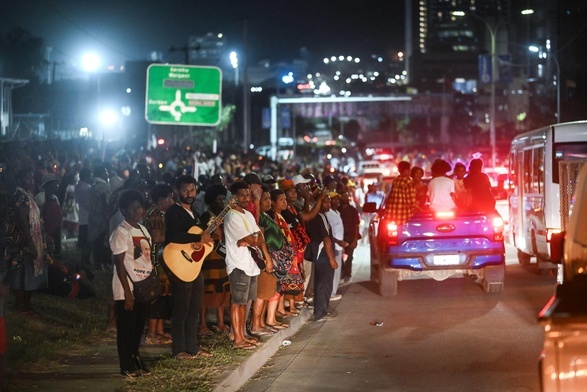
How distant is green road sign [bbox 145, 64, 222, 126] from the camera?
2002 cm

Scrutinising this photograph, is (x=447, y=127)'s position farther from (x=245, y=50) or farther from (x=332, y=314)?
(x=332, y=314)

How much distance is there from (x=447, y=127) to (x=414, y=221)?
4675 inches

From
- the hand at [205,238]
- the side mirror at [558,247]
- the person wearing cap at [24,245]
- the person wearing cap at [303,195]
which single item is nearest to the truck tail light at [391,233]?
the person wearing cap at [303,195]

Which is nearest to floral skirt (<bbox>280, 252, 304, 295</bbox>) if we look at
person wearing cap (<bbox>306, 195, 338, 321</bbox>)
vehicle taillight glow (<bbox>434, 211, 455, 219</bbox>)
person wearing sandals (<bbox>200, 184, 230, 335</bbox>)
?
person wearing cap (<bbox>306, 195, 338, 321</bbox>)

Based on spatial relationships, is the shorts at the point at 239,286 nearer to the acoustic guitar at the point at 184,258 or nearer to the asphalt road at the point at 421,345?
the asphalt road at the point at 421,345

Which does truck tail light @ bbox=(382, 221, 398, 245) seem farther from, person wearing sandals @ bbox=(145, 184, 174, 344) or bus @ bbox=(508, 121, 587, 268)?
person wearing sandals @ bbox=(145, 184, 174, 344)

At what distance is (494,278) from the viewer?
1681cm

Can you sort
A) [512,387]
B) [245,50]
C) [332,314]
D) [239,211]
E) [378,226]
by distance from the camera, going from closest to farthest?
[512,387] → [239,211] → [332,314] → [378,226] → [245,50]

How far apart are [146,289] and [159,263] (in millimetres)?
1852

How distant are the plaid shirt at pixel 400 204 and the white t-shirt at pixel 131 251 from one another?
23.9ft

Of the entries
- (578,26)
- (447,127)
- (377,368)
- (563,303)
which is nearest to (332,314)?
(377,368)

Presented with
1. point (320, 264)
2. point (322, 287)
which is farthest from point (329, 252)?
point (322, 287)

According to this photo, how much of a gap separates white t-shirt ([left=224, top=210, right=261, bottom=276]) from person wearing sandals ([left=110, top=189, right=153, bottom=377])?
179 cm

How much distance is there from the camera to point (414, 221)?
54.1 ft
